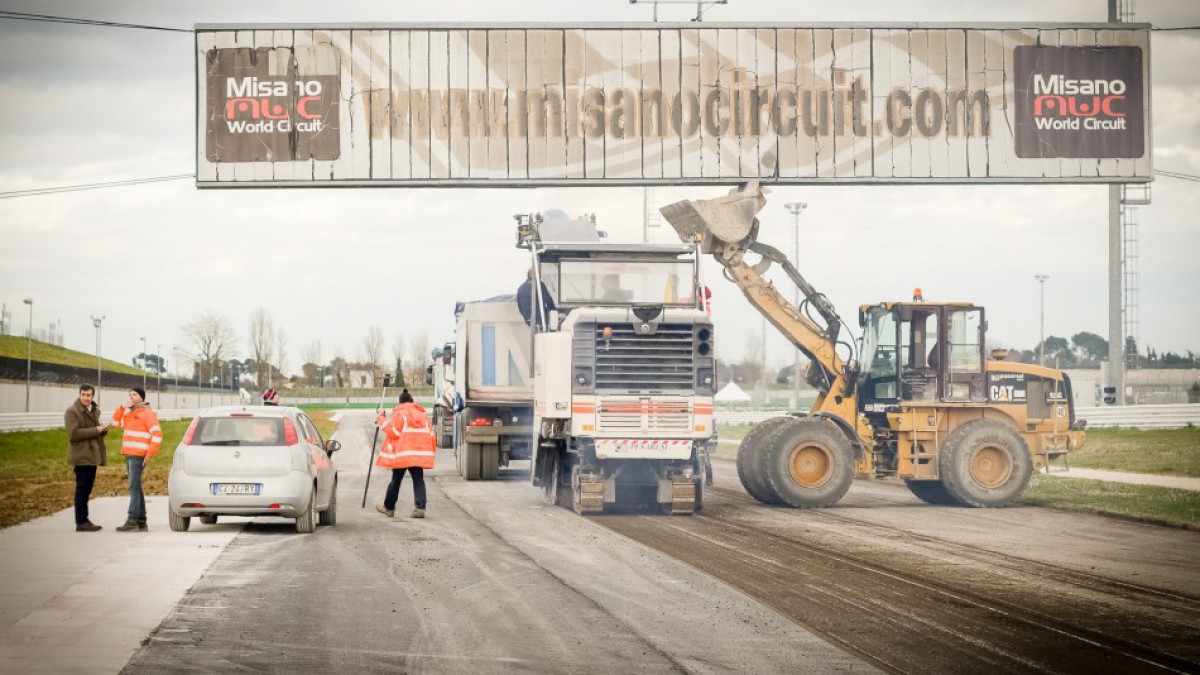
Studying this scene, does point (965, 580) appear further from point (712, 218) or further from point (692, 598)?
point (712, 218)

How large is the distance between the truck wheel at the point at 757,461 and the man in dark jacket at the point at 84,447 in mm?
9726

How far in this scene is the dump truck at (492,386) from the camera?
94.1 feet

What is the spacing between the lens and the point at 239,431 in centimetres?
1864

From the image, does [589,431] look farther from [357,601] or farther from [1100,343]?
[1100,343]

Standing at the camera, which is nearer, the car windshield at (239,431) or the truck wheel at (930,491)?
the car windshield at (239,431)

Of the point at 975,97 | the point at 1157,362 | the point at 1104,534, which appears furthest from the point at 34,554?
the point at 1157,362

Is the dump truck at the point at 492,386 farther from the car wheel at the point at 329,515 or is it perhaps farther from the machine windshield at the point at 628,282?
the car wheel at the point at 329,515

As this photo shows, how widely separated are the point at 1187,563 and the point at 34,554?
1218 cm

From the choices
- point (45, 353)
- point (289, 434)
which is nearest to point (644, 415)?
point (289, 434)

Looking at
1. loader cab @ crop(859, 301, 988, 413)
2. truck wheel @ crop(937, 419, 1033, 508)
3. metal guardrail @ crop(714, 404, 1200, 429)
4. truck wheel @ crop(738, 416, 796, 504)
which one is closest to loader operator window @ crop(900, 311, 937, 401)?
loader cab @ crop(859, 301, 988, 413)

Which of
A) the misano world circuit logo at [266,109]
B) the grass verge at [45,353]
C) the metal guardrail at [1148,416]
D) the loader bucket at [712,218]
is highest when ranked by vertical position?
the misano world circuit logo at [266,109]

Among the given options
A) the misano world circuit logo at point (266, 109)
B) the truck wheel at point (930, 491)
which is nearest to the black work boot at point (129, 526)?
the misano world circuit logo at point (266, 109)

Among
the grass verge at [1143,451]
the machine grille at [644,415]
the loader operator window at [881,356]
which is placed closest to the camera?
the machine grille at [644,415]

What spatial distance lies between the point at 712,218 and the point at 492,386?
5909 millimetres
